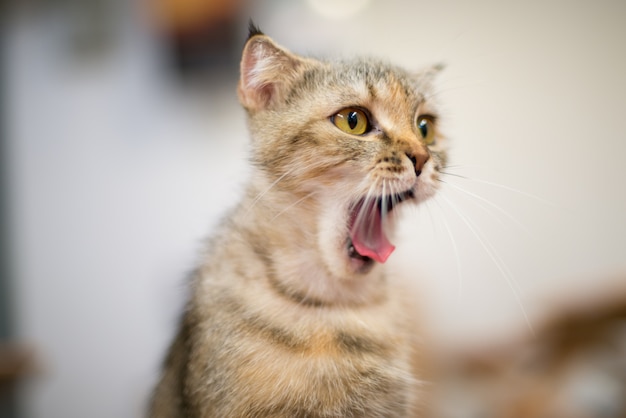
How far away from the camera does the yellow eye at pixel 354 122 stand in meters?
0.61

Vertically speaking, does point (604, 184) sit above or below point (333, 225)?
above

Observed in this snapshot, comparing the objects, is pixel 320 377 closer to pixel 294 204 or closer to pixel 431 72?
pixel 294 204

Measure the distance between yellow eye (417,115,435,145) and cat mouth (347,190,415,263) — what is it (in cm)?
12

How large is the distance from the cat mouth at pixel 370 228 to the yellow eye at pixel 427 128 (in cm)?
12

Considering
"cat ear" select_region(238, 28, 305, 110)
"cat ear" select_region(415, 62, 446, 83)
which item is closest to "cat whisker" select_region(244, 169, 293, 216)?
"cat ear" select_region(238, 28, 305, 110)

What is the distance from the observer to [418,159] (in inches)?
22.2

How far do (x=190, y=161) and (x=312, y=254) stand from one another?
1.46m

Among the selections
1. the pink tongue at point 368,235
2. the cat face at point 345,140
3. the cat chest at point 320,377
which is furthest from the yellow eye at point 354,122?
the cat chest at point 320,377

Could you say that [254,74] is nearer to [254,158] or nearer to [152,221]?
[254,158]

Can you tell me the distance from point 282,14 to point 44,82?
50.6 inches

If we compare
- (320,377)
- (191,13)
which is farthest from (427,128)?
(191,13)

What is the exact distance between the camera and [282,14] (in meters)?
1.79

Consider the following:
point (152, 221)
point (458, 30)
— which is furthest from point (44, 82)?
point (458, 30)

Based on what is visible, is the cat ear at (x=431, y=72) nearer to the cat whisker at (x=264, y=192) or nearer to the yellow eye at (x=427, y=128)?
the yellow eye at (x=427, y=128)
